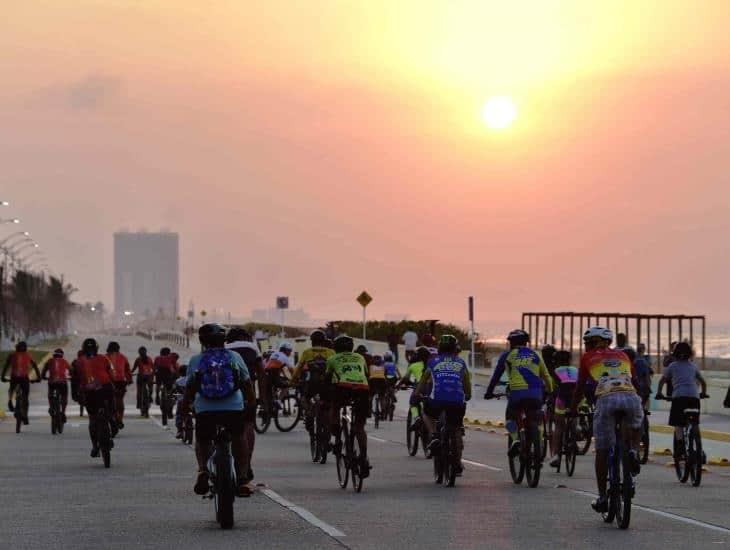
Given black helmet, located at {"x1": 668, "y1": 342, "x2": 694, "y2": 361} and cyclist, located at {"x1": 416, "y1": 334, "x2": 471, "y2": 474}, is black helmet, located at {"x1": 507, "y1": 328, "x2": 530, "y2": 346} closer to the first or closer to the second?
cyclist, located at {"x1": 416, "y1": 334, "x2": 471, "y2": 474}

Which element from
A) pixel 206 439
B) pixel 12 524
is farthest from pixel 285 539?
pixel 12 524

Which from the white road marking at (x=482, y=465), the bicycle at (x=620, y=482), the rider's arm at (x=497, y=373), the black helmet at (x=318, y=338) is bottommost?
the white road marking at (x=482, y=465)

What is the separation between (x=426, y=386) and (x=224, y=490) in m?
7.19

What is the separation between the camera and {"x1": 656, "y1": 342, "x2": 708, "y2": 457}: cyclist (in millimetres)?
21219

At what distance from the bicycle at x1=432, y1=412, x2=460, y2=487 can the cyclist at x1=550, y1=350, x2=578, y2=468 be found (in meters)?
2.38

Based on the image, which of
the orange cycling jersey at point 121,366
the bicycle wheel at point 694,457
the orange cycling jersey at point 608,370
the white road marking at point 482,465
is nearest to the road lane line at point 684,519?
the orange cycling jersey at point 608,370

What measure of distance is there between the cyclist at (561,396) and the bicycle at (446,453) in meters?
2.38

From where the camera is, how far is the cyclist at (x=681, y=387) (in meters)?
21.2

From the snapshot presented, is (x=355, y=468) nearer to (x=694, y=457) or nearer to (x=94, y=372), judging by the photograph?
(x=694, y=457)

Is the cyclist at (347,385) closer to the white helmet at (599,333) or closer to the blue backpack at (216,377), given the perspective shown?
the white helmet at (599,333)

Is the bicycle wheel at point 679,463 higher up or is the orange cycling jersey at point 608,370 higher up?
the orange cycling jersey at point 608,370

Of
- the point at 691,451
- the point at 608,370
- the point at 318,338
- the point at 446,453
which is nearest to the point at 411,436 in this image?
the point at 318,338

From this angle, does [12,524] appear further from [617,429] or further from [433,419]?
[433,419]

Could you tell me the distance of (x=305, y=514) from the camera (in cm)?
1622
